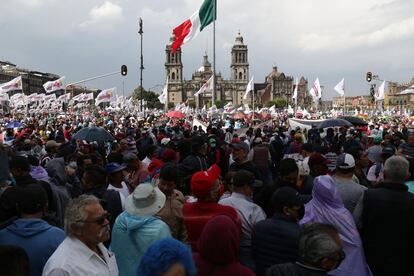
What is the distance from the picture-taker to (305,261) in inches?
119

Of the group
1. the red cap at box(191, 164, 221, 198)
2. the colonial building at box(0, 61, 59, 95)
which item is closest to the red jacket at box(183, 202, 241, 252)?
the red cap at box(191, 164, 221, 198)

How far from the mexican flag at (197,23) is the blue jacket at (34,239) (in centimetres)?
1710

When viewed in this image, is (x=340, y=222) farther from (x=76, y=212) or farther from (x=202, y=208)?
(x=76, y=212)

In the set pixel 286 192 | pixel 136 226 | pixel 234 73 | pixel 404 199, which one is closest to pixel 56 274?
pixel 136 226

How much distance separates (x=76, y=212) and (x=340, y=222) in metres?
2.30

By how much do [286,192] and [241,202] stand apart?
2.23 feet

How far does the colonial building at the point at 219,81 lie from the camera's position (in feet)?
511

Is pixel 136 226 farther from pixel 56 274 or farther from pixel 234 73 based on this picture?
pixel 234 73

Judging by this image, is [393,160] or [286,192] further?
[393,160]

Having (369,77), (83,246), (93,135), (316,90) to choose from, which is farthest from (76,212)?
(316,90)

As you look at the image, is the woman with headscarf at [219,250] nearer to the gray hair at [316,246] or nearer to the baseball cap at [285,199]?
the gray hair at [316,246]

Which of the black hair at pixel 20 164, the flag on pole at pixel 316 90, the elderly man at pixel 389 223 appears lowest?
the elderly man at pixel 389 223

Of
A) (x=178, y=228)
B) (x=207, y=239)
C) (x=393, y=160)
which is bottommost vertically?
(x=178, y=228)

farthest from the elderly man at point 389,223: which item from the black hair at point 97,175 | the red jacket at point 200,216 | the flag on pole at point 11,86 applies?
the flag on pole at point 11,86
